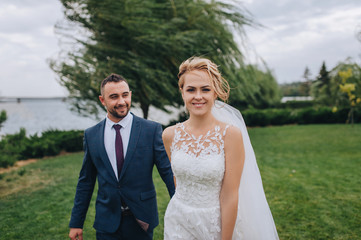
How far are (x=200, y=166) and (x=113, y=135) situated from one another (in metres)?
1.13

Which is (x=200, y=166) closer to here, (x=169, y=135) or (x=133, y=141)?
(x=169, y=135)

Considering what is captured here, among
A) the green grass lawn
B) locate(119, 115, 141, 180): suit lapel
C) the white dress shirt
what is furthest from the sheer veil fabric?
the green grass lawn

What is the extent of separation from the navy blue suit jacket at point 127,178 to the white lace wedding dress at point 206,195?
515 mm

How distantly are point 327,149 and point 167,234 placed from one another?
11.4m

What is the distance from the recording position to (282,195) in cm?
664

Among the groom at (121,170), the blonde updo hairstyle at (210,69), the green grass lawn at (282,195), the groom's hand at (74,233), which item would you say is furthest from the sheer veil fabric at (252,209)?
the green grass lawn at (282,195)

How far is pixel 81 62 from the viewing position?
11.4 metres

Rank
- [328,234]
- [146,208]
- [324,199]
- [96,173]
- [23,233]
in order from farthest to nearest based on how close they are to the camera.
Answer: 1. [324,199]
2. [23,233]
3. [328,234]
4. [96,173]
5. [146,208]

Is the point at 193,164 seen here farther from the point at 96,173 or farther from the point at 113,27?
the point at 113,27

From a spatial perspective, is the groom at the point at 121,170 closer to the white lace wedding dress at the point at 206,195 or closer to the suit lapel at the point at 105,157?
the suit lapel at the point at 105,157

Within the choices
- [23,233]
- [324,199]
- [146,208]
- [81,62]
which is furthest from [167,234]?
[81,62]

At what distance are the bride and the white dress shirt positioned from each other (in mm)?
677

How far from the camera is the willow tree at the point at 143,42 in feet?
35.7

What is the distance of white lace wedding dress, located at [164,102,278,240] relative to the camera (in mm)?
2129
